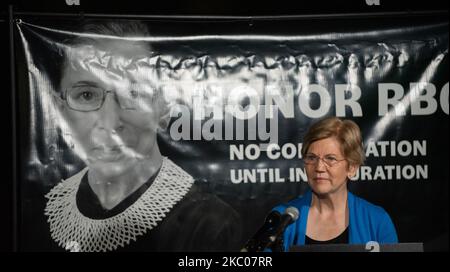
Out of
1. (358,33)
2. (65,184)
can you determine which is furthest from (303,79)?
(65,184)

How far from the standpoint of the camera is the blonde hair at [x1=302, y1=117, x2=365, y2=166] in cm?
472

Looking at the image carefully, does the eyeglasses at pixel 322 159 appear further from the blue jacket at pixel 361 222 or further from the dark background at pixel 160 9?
the dark background at pixel 160 9

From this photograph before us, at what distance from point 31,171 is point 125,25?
0.97 metres

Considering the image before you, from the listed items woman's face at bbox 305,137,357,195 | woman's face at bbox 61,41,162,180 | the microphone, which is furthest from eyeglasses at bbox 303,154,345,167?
woman's face at bbox 61,41,162,180

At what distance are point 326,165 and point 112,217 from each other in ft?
4.05

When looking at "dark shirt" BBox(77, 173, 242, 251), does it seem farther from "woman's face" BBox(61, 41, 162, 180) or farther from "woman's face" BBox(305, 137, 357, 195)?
"woman's face" BBox(305, 137, 357, 195)

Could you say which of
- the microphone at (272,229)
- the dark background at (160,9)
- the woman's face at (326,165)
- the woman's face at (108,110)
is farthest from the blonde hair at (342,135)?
the woman's face at (108,110)

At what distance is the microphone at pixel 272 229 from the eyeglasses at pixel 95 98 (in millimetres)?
934

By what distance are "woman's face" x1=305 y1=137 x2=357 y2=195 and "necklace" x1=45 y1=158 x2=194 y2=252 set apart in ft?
2.25

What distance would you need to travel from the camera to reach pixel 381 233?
15.5 feet

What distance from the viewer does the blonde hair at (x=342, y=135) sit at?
15.5 feet

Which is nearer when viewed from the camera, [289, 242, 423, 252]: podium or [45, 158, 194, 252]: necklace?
[289, 242, 423, 252]: podium

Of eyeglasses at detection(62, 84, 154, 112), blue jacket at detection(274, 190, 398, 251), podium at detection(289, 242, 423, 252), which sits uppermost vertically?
eyeglasses at detection(62, 84, 154, 112)
